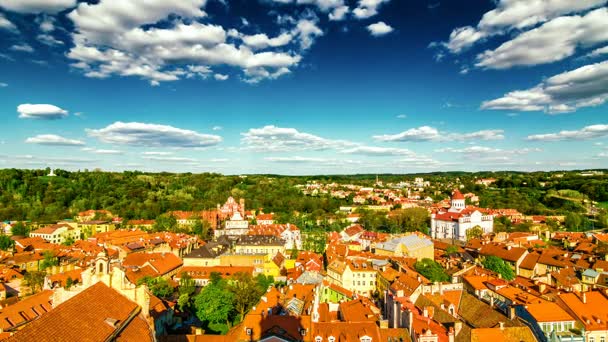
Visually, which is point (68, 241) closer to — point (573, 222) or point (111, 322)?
point (111, 322)

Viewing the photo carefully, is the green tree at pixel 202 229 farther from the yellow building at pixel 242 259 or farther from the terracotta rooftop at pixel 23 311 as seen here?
the terracotta rooftop at pixel 23 311

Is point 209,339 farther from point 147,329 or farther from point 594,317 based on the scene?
point 594,317

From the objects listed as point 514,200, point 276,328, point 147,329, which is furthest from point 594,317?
point 514,200

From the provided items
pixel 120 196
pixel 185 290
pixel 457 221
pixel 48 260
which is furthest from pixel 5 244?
pixel 457 221

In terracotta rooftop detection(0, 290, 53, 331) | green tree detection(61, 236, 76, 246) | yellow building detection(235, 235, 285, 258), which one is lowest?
green tree detection(61, 236, 76, 246)

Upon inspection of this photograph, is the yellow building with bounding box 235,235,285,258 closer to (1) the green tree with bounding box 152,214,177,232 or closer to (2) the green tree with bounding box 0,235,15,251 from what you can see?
(1) the green tree with bounding box 152,214,177,232

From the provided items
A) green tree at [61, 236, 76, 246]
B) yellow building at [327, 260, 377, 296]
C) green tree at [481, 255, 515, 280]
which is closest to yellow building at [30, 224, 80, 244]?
green tree at [61, 236, 76, 246]
